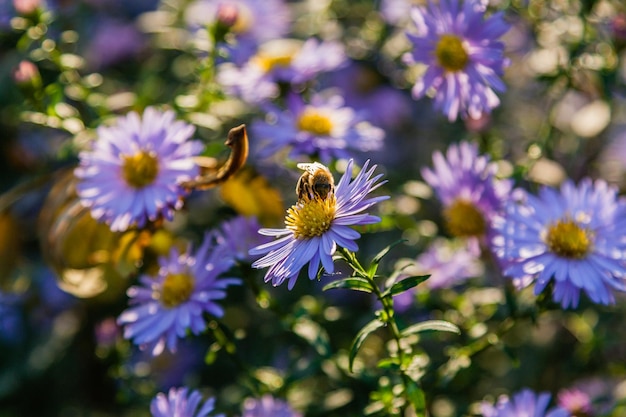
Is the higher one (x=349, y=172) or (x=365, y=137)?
(x=349, y=172)

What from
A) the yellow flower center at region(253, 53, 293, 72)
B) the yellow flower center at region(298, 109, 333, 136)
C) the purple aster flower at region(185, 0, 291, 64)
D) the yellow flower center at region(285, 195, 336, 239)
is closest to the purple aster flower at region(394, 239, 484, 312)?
the yellow flower center at region(298, 109, 333, 136)

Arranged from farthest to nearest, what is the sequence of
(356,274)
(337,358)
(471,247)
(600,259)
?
(471,247), (337,358), (600,259), (356,274)

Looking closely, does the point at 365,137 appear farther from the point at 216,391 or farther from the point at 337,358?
the point at 216,391

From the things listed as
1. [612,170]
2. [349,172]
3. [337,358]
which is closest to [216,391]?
[337,358]

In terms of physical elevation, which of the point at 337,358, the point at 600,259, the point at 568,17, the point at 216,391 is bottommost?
the point at 216,391

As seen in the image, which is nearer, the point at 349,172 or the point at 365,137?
the point at 349,172

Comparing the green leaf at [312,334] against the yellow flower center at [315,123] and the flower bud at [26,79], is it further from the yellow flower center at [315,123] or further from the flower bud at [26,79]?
the flower bud at [26,79]

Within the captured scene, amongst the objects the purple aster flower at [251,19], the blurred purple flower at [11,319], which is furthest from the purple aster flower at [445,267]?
the blurred purple flower at [11,319]
